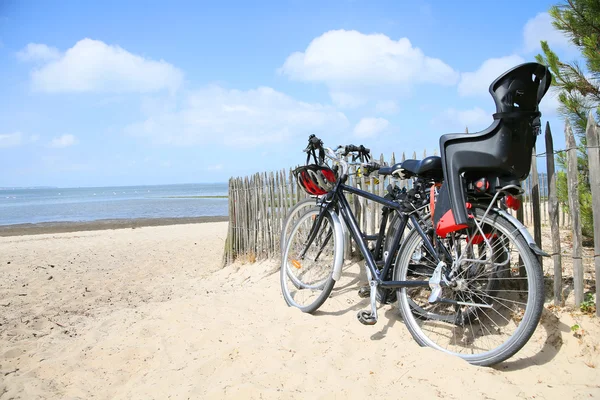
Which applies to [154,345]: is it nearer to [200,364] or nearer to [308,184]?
[200,364]

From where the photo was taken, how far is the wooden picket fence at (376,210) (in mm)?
2988

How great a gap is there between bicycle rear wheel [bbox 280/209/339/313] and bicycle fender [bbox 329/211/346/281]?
0.28ft

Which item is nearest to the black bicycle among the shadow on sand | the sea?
the shadow on sand

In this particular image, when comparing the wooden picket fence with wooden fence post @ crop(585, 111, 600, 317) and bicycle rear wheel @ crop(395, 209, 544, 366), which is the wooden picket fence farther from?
bicycle rear wheel @ crop(395, 209, 544, 366)

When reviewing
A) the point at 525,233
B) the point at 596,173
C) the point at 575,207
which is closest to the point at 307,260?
the point at 525,233

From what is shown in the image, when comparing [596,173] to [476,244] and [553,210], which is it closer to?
[553,210]

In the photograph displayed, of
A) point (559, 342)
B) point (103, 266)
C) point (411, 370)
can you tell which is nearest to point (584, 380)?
point (559, 342)

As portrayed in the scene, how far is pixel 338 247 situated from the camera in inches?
145

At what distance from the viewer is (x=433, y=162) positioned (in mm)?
3037

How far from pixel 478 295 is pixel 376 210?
2.42m

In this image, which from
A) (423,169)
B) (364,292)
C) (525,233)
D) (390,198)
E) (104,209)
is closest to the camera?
(525,233)

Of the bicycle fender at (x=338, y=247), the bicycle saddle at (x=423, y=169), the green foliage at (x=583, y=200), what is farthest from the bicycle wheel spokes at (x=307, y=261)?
the green foliage at (x=583, y=200)

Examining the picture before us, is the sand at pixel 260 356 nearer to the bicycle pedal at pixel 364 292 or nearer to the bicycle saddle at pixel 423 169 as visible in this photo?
the bicycle pedal at pixel 364 292

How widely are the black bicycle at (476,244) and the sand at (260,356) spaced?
Answer: 207 mm
